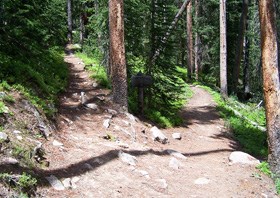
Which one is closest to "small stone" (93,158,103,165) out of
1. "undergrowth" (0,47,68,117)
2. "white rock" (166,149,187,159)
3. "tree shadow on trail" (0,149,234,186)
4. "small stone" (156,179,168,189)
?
"tree shadow on trail" (0,149,234,186)

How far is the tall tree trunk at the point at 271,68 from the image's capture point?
8398 mm

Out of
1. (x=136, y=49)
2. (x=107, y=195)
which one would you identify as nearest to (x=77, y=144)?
(x=107, y=195)

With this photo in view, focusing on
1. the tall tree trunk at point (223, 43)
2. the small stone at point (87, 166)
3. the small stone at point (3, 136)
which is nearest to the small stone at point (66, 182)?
the small stone at point (87, 166)

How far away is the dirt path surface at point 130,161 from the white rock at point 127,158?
30 mm

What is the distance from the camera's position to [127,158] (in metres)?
7.73

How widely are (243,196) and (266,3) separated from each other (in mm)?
4873

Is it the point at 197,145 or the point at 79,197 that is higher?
the point at 79,197

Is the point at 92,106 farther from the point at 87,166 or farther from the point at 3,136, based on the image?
the point at 3,136

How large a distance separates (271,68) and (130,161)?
4400 mm

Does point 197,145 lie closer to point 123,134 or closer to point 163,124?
point 163,124

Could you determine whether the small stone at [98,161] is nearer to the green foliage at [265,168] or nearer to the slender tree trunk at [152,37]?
the green foliage at [265,168]

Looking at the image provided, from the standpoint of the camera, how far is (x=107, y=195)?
5879 millimetres

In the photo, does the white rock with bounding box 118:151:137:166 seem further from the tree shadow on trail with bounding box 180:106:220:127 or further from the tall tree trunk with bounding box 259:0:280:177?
the tree shadow on trail with bounding box 180:106:220:127

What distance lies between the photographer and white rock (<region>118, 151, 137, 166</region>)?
25.0 ft
